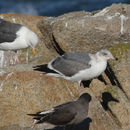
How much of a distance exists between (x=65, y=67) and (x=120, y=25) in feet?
12.2

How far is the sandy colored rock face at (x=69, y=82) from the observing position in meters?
8.28

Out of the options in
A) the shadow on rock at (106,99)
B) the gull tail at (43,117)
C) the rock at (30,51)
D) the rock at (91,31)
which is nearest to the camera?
the gull tail at (43,117)

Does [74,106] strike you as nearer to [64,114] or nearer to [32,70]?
[64,114]

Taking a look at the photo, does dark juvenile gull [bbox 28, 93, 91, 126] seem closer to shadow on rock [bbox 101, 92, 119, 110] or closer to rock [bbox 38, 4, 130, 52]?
shadow on rock [bbox 101, 92, 119, 110]

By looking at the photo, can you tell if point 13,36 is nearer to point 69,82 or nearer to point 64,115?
point 69,82

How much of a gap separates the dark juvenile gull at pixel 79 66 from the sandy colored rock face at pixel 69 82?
0.31 m

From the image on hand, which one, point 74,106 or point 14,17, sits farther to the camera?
point 14,17

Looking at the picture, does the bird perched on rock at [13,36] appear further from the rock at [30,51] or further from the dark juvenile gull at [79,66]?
the dark juvenile gull at [79,66]

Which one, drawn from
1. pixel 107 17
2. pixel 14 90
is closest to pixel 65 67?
pixel 14 90

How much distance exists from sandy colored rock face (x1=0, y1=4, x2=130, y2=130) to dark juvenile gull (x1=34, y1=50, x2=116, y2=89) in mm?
306

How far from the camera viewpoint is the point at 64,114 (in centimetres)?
693

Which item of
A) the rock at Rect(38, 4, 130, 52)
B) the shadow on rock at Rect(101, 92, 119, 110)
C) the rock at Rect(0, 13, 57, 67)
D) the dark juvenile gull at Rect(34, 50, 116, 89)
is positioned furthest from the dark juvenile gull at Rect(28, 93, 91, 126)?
the rock at Rect(38, 4, 130, 52)

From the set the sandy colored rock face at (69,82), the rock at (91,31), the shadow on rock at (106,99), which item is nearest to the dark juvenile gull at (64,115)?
the sandy colored rock face at (69,82)

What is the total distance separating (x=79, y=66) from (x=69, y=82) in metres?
1.05
